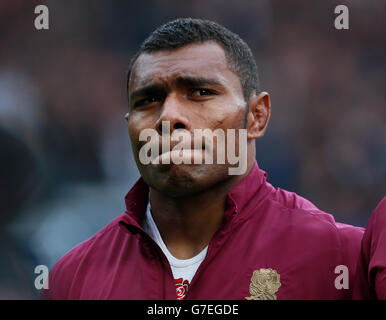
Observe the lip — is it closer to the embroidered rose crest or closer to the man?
the man

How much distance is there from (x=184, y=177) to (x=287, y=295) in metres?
0.44

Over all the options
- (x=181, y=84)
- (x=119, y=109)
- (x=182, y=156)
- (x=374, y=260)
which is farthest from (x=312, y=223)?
(x=119, y=109)

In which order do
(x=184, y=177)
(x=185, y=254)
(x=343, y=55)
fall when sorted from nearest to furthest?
(x=184, y=177) < (x=185, y=254) < (x=343, y=55)

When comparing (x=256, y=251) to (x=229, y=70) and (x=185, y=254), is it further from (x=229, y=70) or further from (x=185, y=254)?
(x=229, y=70)

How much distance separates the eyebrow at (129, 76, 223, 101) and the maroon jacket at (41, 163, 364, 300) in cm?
33

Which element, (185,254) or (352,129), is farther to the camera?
(352,129)

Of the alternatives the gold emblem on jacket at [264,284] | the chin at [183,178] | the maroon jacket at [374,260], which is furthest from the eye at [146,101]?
the maroon jacket at [374,260]

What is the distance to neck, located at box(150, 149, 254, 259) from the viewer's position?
171 cm

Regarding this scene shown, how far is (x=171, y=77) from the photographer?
5.41ft

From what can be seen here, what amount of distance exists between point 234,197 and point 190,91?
0.36 m

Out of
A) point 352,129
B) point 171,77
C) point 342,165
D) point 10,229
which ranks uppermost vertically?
point 171,77
